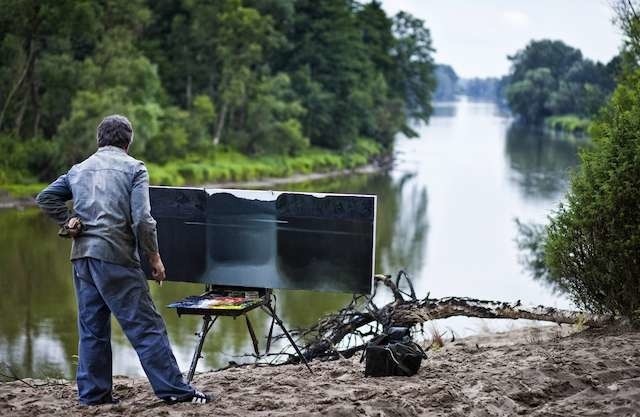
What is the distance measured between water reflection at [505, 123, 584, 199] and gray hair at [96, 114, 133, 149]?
23102 mm

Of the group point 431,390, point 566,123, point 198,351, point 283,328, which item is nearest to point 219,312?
point 198,351

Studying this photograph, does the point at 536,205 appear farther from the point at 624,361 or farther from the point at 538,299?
the point at 624,361

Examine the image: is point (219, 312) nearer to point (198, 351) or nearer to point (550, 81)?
point (198, 351)

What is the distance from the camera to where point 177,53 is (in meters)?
48.6

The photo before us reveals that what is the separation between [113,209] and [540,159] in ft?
186

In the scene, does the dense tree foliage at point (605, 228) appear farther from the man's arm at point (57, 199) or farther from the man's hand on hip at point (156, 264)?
the man's arm at point (57, 199)

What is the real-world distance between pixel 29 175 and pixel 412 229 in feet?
46.6

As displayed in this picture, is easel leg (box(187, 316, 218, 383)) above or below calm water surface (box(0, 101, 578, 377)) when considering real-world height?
above

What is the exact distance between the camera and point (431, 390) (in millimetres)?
5773

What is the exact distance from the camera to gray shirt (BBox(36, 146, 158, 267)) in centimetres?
Result: 530

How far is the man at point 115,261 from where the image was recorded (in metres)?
5.30

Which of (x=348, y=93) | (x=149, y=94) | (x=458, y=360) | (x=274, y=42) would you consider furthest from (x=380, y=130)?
(x=458, y=360)

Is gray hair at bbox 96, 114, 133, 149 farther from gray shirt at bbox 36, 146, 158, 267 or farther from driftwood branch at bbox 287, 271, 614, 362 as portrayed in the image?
driftwood branch at bbox 287, 271, 614, 362

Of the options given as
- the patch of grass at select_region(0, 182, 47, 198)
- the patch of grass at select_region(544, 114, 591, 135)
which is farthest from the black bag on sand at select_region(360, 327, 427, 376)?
the patch of grass at select_region(544, 114, 591, 135)
